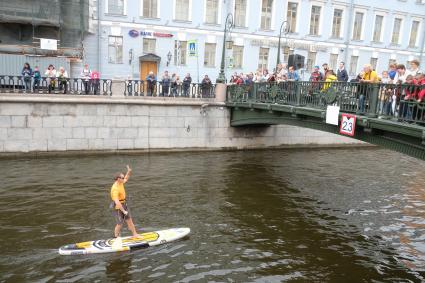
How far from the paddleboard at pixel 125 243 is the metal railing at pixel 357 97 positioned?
5884 mm

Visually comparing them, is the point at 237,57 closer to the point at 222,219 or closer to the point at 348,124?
the point at 348,124

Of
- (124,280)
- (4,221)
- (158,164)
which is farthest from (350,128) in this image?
(4,221)

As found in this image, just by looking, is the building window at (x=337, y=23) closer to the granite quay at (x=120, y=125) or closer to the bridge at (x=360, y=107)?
the granite quay at (x=120, y=125)

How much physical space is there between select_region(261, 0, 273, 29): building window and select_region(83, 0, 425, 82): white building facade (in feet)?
0.23

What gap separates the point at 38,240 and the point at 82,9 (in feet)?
59.8

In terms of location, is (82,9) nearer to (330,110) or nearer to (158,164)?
(158,164)

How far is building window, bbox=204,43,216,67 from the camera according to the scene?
28.8 m

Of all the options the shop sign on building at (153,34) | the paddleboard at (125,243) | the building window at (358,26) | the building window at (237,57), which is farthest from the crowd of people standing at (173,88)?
the building window at (358,26)

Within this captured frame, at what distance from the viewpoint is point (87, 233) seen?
10477mm

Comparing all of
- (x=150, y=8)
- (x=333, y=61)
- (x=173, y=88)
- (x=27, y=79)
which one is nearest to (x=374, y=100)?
(x=173, y=88)

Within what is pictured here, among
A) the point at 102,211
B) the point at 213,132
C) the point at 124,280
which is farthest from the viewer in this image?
the point at 213,132

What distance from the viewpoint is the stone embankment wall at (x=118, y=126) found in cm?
1722

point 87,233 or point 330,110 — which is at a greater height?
point 330,110

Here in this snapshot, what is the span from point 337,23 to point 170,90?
18483mm
